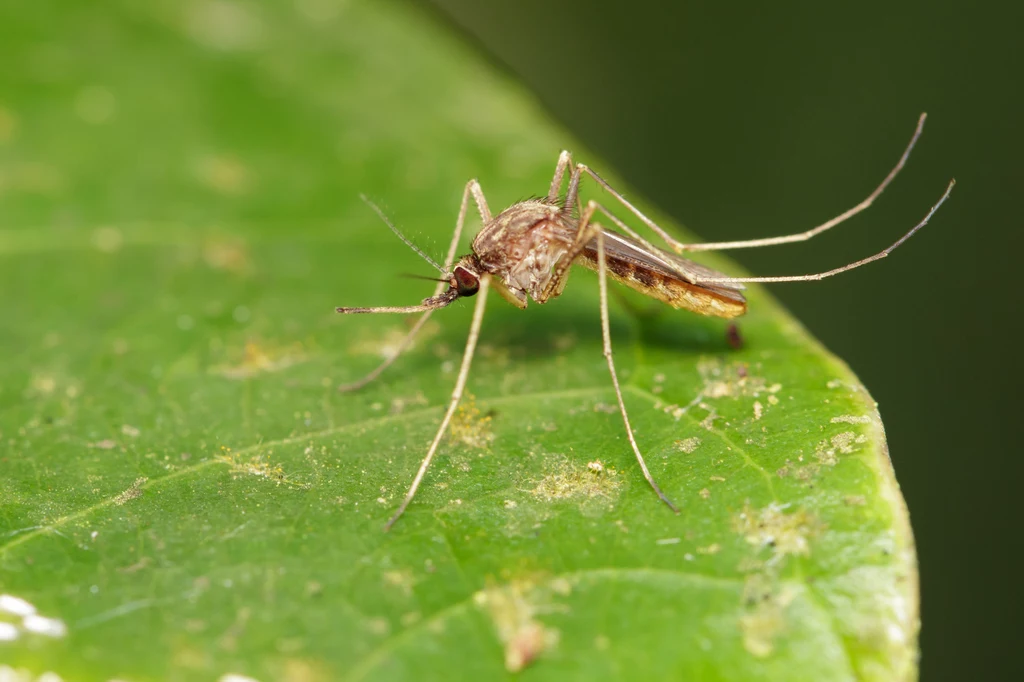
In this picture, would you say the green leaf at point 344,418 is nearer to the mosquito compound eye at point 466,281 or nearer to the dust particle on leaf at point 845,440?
the dust particle on leaf at point 845,440

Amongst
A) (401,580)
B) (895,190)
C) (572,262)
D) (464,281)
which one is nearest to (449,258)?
(464,281)

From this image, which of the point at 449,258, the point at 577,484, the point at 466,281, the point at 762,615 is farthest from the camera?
the point at 449,258

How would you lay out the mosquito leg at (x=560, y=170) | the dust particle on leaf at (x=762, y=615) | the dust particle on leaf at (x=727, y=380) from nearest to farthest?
1. the dust particle on leaf at (x=762, y=615)
2. the dust particle on leaf at (x=727, y=380)
3. the mosquito leg at (x=560, y=170)

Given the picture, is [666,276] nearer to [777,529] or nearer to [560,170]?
[560,170]

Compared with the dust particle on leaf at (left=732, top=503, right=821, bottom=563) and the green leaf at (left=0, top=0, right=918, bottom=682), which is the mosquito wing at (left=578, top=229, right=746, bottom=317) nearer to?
the green leaf at (left=0, top=0, right=918, bottom=682)

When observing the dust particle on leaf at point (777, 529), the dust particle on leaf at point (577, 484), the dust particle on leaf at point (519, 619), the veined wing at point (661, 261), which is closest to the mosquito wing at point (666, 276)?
the veined wing at point (661, 261)

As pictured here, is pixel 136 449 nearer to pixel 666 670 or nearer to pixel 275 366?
pixel 275 366
